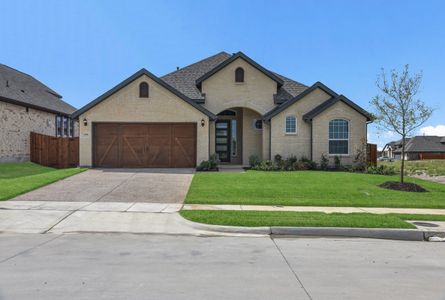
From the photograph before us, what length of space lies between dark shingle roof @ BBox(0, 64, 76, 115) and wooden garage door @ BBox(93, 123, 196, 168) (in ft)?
24.9

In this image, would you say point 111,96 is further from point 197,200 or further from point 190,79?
point 197,200

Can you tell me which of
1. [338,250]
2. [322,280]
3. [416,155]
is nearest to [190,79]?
[338,250]

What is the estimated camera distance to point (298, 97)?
21922 mm

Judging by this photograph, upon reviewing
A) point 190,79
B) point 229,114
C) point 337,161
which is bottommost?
point 337,161

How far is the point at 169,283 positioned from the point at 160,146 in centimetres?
1631

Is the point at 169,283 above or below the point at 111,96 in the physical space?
below

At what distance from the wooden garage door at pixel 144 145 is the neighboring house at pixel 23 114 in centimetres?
729

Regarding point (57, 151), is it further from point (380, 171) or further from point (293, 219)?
point (293, 219)

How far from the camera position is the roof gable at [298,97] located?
2184 cm

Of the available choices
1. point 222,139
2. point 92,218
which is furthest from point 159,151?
point 92,218

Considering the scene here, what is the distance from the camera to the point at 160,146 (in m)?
21.4

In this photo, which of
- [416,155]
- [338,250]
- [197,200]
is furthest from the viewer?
[416,155]

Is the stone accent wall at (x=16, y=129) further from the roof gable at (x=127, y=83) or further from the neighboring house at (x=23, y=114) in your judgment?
the roof gable at (x=127, y=83)

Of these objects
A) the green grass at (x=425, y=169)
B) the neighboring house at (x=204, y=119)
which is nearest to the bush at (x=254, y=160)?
the neighboring house at (x=204, y=119)
